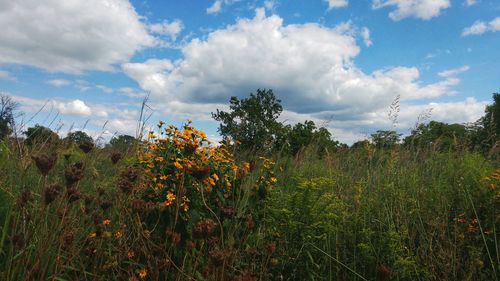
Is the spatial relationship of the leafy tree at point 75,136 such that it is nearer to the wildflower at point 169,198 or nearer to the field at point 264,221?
the field at point 264,221

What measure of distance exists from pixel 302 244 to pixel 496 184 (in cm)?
190

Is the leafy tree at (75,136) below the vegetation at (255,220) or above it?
above

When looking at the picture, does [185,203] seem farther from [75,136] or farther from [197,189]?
[75,136]

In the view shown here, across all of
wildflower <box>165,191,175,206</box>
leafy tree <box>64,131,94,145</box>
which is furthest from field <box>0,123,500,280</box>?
leafy tree <box>64,131,94,145</box>

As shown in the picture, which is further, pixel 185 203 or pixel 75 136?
pixel 75 136

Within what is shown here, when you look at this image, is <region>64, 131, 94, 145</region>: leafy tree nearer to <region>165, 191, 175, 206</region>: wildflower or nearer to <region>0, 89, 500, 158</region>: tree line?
<region>0, 89, 500, 158</region>: tree line

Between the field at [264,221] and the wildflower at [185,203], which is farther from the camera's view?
the wildflower at [185,203]

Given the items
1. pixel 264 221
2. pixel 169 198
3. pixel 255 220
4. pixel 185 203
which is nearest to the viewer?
pixel 169 198

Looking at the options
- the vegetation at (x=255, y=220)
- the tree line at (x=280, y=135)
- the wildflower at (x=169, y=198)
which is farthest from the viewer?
the tree line at (x=280, y=135)

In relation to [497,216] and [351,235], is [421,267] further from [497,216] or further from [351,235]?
[497,216]

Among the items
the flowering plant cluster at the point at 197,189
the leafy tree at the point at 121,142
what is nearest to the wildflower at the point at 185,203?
the flowering plant cluster at the point at 197,189

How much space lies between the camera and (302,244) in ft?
10.5

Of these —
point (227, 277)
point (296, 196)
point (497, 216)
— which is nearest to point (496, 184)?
point (497, 216)

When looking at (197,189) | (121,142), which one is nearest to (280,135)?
(121,142)
